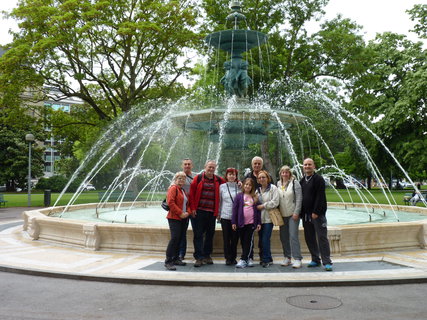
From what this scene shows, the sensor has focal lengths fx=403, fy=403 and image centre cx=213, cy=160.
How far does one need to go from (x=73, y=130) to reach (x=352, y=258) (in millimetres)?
27658

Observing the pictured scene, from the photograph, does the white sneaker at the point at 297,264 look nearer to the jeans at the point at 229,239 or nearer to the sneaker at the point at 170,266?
the jeans at the point at 229,239

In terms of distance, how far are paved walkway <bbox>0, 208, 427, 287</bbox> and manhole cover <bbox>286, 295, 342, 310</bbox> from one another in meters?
0.52

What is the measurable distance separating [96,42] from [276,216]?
24.0 m

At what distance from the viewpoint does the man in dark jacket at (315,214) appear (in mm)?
6559

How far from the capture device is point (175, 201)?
22.4ft

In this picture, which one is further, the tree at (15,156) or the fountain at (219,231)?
the tree at (15,156)

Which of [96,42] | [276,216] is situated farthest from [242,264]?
[96,42]

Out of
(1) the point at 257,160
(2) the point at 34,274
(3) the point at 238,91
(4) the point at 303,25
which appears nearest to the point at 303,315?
(1) the point at 257,160

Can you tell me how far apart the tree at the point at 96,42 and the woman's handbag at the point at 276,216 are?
20606 millimetres

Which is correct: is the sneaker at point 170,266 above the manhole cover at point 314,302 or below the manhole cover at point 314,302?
above

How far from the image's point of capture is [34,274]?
652 cm

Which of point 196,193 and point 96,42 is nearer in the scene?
point 196,193

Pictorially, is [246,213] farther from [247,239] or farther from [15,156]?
[15,156]

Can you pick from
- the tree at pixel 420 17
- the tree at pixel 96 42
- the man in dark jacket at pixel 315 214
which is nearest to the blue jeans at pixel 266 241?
the man in dark jacket at pixel 315 214
